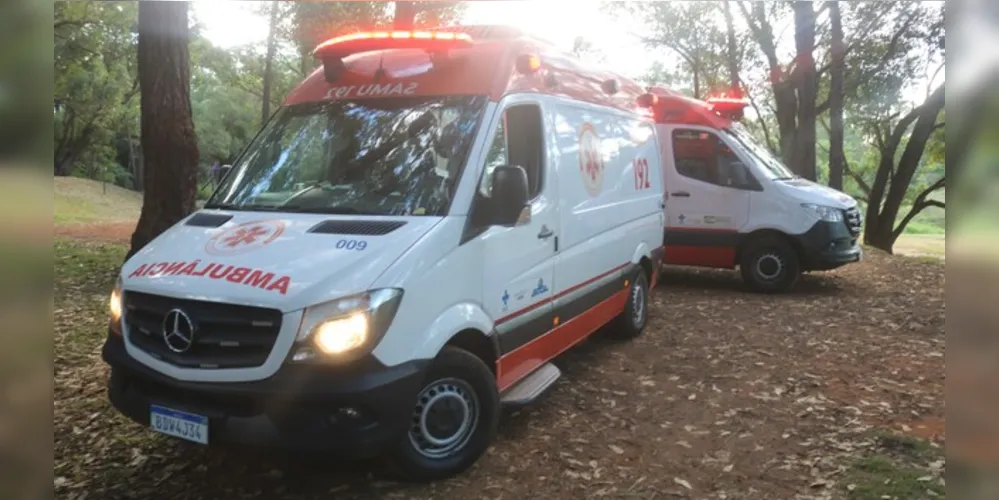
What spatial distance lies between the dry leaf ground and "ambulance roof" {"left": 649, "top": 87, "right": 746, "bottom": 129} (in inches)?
120

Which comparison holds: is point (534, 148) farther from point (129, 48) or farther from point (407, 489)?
point (129, 48)

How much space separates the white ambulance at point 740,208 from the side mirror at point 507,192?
5.86 m

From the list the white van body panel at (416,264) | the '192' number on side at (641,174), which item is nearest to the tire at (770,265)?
the '192' number on side at (641,174)

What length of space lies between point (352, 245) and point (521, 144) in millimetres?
1684

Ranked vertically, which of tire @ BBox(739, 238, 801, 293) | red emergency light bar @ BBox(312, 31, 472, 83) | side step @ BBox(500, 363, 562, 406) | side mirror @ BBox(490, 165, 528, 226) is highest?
red emergency light bar @ BBox(312, 31, 472, 83)

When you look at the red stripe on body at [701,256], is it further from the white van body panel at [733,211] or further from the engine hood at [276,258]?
the engine hood at [276,258]

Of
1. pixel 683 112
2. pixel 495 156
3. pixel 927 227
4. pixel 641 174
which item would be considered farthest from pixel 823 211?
pixel 495 156

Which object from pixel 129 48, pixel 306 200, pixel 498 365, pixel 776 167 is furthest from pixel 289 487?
pixel 129 48

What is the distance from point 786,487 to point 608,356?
2.75 m

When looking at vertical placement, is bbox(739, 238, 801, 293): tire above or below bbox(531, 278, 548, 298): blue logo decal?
below

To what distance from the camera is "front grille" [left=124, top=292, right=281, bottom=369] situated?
11.3 ft

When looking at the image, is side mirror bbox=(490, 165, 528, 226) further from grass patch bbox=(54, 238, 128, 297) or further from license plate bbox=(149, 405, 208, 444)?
grass patch bbox=(54, 238, 128, 297)

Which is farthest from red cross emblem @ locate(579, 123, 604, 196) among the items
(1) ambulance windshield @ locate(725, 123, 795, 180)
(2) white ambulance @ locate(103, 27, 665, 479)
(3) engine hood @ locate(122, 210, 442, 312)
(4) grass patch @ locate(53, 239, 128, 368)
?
(1) ambulance windshield @ locate(725, 123, 795, 180)

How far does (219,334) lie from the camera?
3.50 metres
